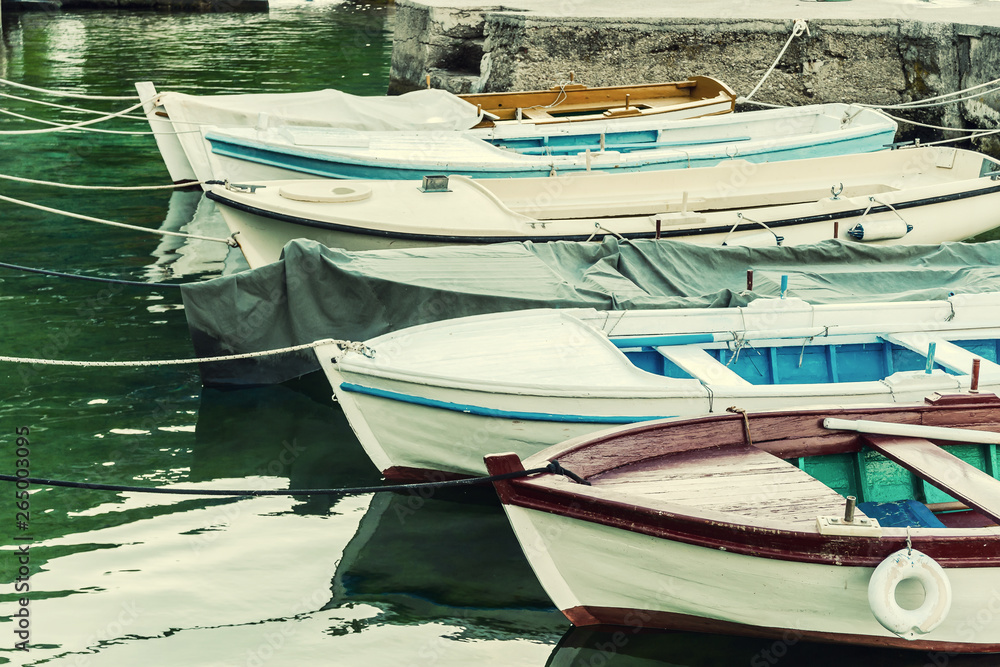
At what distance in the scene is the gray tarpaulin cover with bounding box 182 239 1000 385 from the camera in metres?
6.26

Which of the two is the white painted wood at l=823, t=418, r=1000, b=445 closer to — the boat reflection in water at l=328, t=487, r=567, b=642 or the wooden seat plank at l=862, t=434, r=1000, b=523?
the wooden seat plank at l=862, t=434, r=1000, b=523

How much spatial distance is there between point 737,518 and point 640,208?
502 centimetres

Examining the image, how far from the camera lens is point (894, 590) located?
3.91 m

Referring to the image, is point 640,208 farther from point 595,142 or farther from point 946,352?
point 946,352

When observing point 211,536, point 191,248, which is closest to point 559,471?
point 211,536

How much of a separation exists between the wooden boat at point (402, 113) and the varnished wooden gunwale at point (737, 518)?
19.5 feet

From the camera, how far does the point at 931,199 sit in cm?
867

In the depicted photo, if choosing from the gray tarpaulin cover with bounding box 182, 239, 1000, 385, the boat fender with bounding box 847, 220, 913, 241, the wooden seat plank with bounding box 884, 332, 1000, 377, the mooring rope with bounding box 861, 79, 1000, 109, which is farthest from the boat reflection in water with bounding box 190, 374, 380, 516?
the mooring rope with bounding box 861, 79, 1000, 109

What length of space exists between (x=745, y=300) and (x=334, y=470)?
2.59m

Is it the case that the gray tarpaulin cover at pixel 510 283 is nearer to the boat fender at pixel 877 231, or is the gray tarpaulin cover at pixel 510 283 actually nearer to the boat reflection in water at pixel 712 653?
the boat fender at pixel 877 231

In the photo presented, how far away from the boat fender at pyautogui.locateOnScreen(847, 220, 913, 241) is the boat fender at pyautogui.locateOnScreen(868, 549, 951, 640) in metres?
4.73

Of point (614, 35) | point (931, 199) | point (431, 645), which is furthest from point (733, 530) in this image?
point (614, 35)

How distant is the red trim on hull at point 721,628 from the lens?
421 cm

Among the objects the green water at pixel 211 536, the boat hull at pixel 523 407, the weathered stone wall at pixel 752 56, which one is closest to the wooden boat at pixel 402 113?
the green water at pixel 211 536
